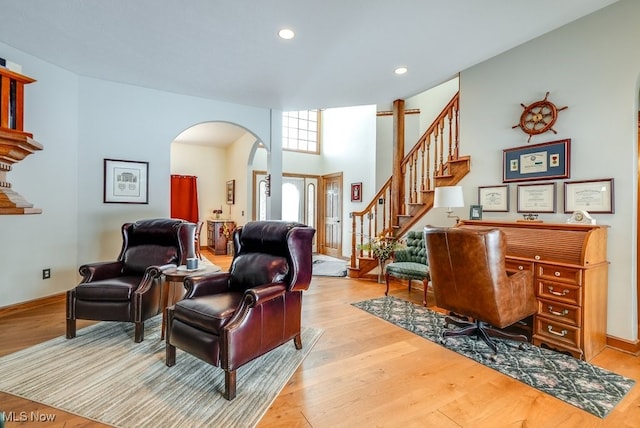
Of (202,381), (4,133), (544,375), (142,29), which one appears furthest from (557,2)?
(4,133)

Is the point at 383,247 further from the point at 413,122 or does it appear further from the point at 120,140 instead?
the point at 120,140

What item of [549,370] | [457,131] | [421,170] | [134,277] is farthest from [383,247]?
[134,277]

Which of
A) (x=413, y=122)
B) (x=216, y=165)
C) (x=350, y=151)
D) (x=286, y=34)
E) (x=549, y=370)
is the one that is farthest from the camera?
(x=216, y=165)

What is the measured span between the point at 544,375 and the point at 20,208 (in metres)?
4.52

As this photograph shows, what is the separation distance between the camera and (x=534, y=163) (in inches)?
127

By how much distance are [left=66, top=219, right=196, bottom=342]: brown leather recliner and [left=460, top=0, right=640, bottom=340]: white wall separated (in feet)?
11.8

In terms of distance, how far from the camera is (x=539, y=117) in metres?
3.19

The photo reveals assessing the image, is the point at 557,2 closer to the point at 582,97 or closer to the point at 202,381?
the point at 582,97

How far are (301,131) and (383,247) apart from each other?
446 cm

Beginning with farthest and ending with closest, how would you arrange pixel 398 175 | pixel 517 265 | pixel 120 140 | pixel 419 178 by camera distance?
1. pixel 419 178
2. pixel 398 175
3. pixel 120 140
4. pixel 517 265

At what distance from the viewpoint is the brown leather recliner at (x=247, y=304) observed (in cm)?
203

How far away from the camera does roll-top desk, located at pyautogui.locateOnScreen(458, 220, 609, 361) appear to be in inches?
97.8

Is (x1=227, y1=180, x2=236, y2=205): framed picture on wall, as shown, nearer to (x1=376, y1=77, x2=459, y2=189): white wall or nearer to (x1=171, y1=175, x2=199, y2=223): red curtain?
(x1=171, y1=175, x2=199, y2=223): red curtain

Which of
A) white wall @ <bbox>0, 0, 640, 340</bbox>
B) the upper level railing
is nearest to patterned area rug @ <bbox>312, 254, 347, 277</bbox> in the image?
the upper level railing
